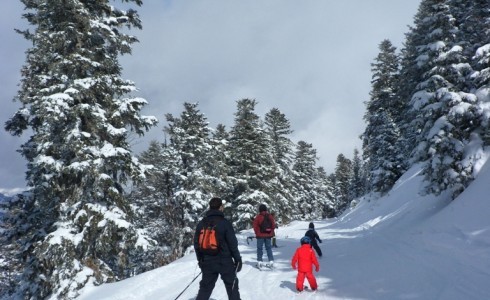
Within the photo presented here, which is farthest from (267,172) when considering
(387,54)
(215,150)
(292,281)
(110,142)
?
(292,281)

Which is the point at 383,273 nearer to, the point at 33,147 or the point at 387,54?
the point at 33,147

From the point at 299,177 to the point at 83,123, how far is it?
1707 inches

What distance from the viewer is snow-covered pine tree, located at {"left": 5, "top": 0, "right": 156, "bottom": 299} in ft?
38.7

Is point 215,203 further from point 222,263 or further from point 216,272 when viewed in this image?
point 216,272

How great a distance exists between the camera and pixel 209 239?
6.10 meters

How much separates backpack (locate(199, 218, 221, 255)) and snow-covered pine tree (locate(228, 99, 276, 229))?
23.3m

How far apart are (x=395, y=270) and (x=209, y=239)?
607cm

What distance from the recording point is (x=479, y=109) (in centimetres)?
1436

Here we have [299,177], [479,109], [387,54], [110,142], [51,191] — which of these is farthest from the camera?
[299,177]

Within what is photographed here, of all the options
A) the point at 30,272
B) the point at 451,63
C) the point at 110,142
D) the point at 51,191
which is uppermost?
the point at 451,63

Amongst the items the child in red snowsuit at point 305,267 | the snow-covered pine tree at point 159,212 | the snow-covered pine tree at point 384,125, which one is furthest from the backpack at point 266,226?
the snow-covered pine tree at point 384,125

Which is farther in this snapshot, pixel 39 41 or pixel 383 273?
pixel 39 41

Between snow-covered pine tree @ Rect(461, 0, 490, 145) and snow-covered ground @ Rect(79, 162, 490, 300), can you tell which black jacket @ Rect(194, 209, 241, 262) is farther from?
snow-covered pine tree @ Rect(461, 0, 490, 145)

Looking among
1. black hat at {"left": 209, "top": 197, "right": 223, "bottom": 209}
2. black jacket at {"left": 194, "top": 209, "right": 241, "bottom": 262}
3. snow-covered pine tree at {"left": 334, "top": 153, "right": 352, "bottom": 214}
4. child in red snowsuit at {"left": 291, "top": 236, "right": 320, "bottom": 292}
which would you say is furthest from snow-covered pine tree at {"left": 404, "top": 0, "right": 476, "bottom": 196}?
snow-covered pine tree at {"left": 334, "top": 153, "right": 352, "bottom": 214}
